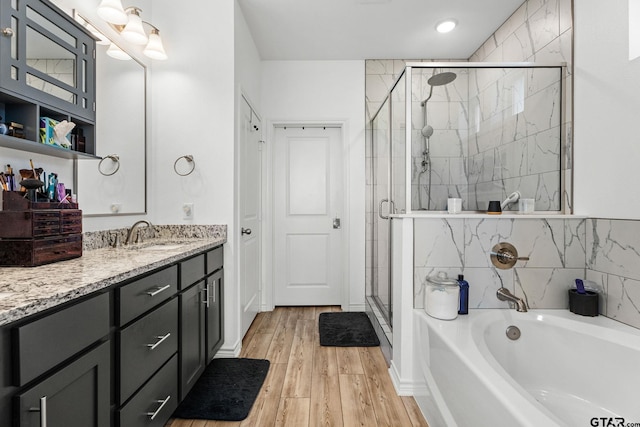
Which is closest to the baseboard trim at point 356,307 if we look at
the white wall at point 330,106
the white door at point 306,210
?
the white wall at point 330,106

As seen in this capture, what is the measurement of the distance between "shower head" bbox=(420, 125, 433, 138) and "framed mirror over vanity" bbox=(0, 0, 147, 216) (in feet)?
6.20

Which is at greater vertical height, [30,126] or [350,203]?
[30,126]

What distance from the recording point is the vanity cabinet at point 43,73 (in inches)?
46.8

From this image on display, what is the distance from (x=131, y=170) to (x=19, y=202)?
991mm

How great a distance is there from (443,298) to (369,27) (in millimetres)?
2404

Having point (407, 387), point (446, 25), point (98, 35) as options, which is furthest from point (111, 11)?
point (407, 387)

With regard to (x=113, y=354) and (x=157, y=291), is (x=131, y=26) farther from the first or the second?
(x=113, y=354)

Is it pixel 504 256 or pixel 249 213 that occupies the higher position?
pixel 249 213

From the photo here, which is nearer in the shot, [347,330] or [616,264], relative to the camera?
[616,264]

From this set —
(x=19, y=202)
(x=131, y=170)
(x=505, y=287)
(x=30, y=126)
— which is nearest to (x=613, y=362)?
(x=505, y=287)

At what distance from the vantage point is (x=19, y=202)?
1206 mm

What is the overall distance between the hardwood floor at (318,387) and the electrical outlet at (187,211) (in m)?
1.11

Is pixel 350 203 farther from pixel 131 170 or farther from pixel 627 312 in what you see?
pixel 627 312

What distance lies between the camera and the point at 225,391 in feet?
6.31
